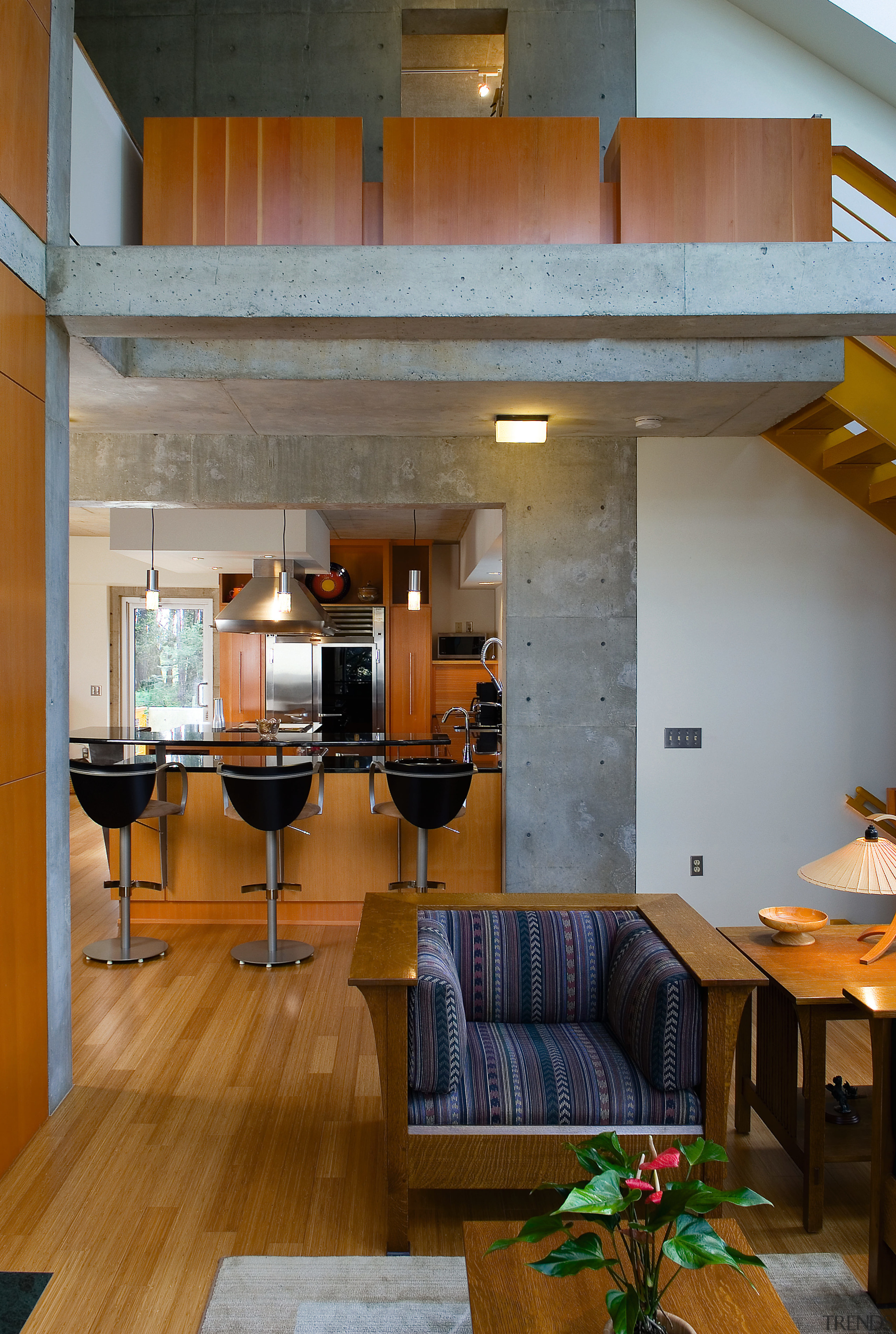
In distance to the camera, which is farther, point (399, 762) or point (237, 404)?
point (399, 762)

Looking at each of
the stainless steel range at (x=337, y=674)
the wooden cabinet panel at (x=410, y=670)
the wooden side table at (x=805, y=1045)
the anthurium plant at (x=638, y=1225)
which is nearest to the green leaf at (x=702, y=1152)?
the anthurium plant at (x=638, y=1225)

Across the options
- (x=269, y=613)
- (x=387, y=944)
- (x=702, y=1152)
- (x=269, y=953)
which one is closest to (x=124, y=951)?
(x=269, y=953)

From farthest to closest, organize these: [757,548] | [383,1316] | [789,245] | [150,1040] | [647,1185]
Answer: [757,548], [150,1040], [789,245], [383,1316], [647,1185]

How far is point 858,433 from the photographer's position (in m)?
5.00

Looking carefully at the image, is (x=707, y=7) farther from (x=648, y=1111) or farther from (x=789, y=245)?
(x=648, y=1111)

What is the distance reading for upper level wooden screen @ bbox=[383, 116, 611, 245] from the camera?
3.52m

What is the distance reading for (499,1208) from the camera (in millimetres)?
2543

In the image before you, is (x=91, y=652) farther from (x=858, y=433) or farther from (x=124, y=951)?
(x=858, y=433)

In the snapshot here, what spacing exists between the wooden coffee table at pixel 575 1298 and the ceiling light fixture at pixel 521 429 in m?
3.35

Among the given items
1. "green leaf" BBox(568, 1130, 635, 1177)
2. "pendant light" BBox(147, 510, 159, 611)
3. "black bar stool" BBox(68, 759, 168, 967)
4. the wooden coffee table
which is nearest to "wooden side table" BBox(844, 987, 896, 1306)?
the wooden coffee table

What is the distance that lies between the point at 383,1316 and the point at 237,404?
11.7 feet

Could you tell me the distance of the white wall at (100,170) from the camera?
335 cm

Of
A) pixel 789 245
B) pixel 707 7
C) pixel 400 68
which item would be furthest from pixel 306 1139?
pixel 707 7

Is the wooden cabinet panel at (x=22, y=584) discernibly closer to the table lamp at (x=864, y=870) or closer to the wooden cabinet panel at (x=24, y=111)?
the wooden cabinet panel at (x=24, y=111)
